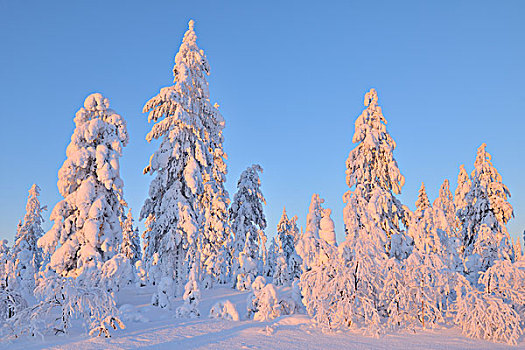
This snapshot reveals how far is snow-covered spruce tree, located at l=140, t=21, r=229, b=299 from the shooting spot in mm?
20516

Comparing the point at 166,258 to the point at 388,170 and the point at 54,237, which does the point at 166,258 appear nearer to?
the point at 54,237

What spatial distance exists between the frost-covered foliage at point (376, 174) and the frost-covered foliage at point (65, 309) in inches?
514

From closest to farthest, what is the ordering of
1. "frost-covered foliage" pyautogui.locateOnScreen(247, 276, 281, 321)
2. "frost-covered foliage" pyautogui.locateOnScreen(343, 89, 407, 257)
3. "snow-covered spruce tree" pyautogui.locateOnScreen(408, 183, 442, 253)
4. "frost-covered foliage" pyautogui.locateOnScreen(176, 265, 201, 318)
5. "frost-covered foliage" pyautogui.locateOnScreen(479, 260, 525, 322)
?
"frost-covered foliage" pyautogui.locateOnScreen(479, 260, 525, 322) < "frost-covered foliage" pyautogui.locateOnScreen(247, 276, 281, 321) < "snow-covered spruce tree" pyautogui.locateOnScreen(408, 183, 442, 253) < "frost-covered foliage" pyautogui.locateOnScreen(176, 265, 201, 318) < "frost-covered foliage" pyautogui.locateOnScreen(343, 89, 407, 257)

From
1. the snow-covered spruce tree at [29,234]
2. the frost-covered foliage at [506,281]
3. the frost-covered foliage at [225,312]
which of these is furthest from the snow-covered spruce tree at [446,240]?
the snow-covered spruce tree at [29,234]

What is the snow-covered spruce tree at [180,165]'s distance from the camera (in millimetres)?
20516

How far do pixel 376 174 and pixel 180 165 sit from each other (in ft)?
36.1

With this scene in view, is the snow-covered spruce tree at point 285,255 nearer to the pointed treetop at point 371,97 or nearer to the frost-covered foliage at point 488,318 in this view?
the pointed treetop at point 371,97

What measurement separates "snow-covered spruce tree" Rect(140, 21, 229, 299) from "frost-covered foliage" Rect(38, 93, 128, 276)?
3.68 m

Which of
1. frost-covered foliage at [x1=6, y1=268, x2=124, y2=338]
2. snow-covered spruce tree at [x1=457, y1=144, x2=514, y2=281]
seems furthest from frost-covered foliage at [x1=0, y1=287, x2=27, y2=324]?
snow-covered spruce tree at [x1=457, y1=144, x2=514, y2=281]

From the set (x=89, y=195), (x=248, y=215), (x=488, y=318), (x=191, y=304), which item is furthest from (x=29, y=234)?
(x=488, y=318)

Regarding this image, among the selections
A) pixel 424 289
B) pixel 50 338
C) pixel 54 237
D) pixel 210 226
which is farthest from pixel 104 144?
pixel 424 289

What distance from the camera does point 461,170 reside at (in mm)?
36438

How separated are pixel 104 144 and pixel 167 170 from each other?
4.73 metres

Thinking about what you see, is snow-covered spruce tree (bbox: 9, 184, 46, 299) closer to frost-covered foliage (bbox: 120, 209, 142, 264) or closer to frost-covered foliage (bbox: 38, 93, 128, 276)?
frost-covered foliage (bbox: 120, 209, 142, 264)
